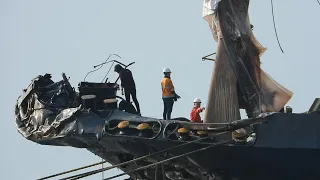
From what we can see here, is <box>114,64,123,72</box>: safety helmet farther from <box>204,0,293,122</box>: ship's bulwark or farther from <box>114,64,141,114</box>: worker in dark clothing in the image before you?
<box>204,0,293,122</box>: ship's bulwark

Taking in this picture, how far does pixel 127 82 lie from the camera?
35.0 meters

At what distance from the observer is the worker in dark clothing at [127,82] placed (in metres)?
34.9

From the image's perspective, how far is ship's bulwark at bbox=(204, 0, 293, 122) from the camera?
35.0 meters

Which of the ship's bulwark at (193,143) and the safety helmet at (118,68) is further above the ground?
the safety helmet at (118,68)

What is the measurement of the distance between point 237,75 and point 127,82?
316 centimetres

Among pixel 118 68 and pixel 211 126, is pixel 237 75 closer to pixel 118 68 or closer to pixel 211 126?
pixel 118 68

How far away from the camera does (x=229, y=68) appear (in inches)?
1395

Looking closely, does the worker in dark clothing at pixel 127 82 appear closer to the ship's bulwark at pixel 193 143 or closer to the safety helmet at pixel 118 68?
the safety helmet at pixel 118 68

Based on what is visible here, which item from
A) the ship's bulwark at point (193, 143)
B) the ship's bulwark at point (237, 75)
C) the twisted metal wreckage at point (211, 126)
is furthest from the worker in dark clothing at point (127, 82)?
the ship's bulwark at point (237, 75)

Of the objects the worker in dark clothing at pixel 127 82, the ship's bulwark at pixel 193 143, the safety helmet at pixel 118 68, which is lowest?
the ship's bulwark at pixel 193 143

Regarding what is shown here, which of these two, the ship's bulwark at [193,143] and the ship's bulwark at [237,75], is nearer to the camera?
the ship's bulwark at [193,143]

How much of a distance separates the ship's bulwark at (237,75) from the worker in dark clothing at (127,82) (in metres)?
2.14

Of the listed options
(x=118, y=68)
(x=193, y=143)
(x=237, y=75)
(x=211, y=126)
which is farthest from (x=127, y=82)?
(x=211, y=126)

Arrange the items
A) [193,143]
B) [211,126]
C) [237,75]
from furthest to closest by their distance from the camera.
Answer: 1. [237,75]
2. [193,143]
3. [211,126]
